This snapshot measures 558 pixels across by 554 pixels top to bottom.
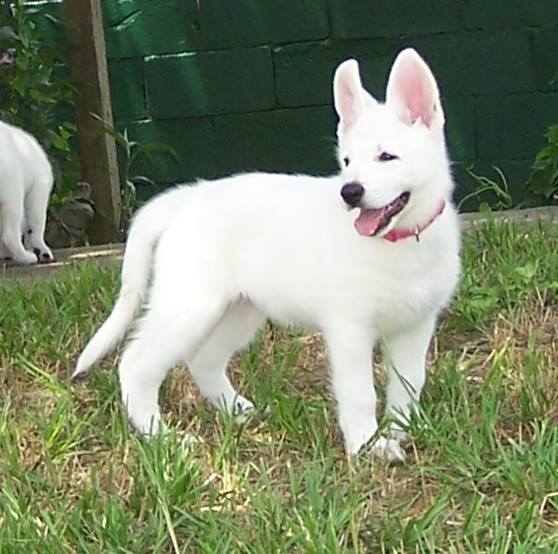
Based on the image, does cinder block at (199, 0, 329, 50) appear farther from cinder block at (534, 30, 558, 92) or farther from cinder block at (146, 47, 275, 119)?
cinder block at (534, 30, 558, 92)

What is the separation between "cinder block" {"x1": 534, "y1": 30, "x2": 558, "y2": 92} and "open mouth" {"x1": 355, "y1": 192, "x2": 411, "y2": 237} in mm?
4347

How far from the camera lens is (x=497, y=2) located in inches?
297

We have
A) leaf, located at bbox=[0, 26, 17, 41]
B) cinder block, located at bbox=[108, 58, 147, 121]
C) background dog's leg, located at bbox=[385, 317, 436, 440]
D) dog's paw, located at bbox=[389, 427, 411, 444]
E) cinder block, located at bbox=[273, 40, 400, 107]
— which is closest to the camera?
dog's paw, located at bbox=[389, 427, 411, 444]

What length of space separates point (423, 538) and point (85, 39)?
188 inches

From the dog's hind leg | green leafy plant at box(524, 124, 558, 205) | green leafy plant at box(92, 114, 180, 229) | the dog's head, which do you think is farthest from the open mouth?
green leafy plant at box(92, 114, 180, 229)

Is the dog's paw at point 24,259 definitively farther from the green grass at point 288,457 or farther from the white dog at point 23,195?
the green grass at point 288,457

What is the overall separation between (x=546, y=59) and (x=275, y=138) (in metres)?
1.57

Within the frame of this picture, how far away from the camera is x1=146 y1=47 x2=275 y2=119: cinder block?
7723 millimetres

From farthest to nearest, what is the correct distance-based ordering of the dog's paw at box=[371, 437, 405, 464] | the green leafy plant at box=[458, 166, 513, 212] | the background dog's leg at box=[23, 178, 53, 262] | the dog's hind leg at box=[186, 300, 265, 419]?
the green leafy plant at box=[458, 166, 513, 212]
the background dog's leg at box=[23, 178, 53, 262]
the dog's hind leg at box=[186, 300, 265, 419]
the dog's paw at box=[371, 437, 405, 464]

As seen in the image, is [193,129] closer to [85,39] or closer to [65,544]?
[85,39]

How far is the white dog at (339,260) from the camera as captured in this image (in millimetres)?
3502

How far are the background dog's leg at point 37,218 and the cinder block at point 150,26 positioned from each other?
124 centimetres

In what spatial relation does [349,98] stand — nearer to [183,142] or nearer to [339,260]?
[339,260]

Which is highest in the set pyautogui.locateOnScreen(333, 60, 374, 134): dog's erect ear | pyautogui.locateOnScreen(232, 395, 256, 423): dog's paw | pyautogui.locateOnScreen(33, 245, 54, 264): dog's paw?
pyautogui.locateOnScreen(333, 60, 374, 134): dog's erect ear
